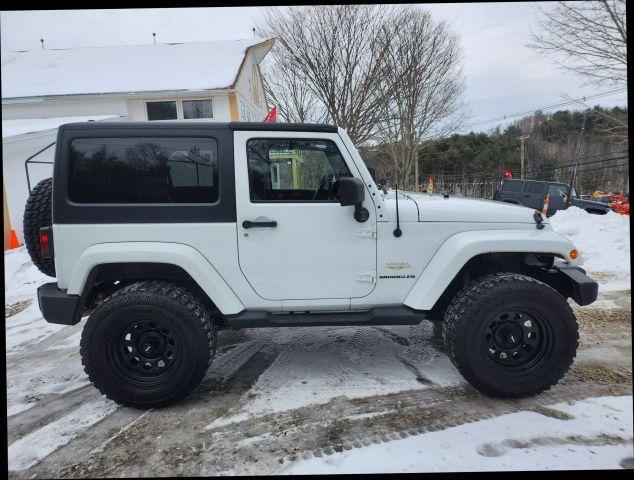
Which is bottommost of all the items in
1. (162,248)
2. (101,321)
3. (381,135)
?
(101,321)

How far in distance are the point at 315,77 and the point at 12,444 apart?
1485 cm

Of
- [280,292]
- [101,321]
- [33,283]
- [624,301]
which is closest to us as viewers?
[101,321]

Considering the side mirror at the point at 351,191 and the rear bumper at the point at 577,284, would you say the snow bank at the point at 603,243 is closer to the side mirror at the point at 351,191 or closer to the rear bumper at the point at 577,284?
the rear bumper at the point at 577,284

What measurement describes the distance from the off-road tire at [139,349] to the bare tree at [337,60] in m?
13.8

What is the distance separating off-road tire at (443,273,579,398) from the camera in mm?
Answer: 2779

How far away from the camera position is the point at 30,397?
3.10 meters

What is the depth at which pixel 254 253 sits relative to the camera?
2.87 m

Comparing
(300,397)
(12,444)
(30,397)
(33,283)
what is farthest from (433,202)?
(33,283)

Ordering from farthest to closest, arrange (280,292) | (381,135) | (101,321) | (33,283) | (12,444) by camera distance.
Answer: (381,135) → (33,283) → (280,292) → (101,321) → (12,444)

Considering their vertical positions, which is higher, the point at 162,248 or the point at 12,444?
the point at 162,248

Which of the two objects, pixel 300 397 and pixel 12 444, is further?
pixel 300 397

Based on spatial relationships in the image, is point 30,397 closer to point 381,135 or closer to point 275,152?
point 275,152

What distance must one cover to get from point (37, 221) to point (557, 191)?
53.0 feet

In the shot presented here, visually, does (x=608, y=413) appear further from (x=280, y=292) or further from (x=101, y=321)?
(x=101, y=321)
